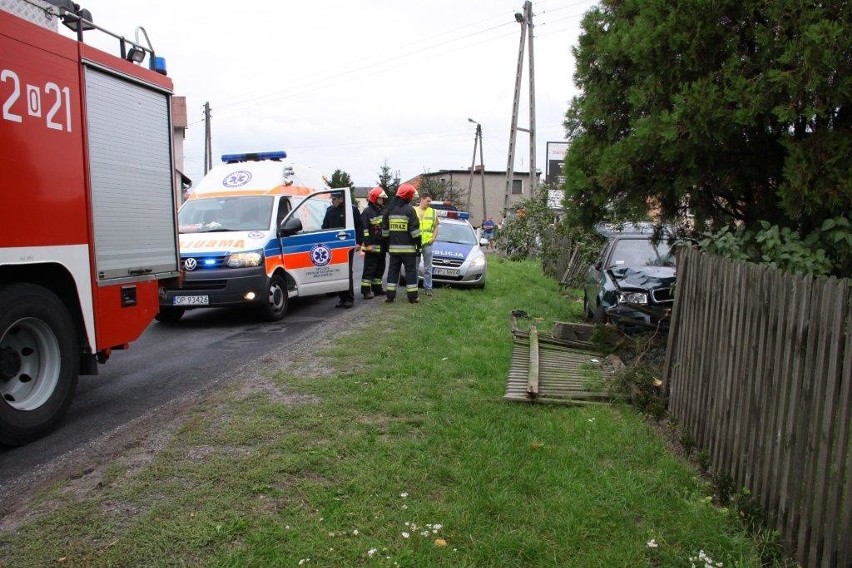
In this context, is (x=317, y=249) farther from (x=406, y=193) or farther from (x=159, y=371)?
(x=159, y=371)

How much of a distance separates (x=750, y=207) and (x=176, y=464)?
185 inches

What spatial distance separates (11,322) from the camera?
13.9ft

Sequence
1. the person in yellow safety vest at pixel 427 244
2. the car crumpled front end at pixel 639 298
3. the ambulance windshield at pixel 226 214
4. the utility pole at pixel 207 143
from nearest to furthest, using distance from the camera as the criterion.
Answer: the car crumpled front end at pixel 639 298 < the ambulance windshield at pixel 226 214 < the person in yellow safety vest at pixel 427 244 < the utility pole at pixel 207 143

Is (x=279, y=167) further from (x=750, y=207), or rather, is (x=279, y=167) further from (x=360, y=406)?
(x=750, y=207)

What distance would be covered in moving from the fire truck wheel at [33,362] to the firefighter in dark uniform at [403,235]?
19.4ft

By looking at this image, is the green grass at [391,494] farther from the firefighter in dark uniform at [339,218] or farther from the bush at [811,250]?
the firefighter in dark uniform at [339,218]

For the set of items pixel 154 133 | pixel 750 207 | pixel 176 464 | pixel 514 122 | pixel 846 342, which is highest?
pixel 514 122

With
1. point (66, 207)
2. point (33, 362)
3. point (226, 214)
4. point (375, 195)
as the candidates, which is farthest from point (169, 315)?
point (66, 207)

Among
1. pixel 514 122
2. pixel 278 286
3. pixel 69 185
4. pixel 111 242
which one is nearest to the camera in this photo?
pixel 69 185

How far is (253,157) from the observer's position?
10672 millimetres

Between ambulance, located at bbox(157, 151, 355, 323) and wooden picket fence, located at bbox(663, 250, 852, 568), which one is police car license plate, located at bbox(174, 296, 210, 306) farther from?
wooden picket fence, located at bbox(663, 250, 852, 568)

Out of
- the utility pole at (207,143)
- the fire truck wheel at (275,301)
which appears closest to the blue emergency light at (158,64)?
the fire truck wheel at (275,301)

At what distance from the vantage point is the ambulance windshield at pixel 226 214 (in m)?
9.38

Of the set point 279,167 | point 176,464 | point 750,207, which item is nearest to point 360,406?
point 176,464
